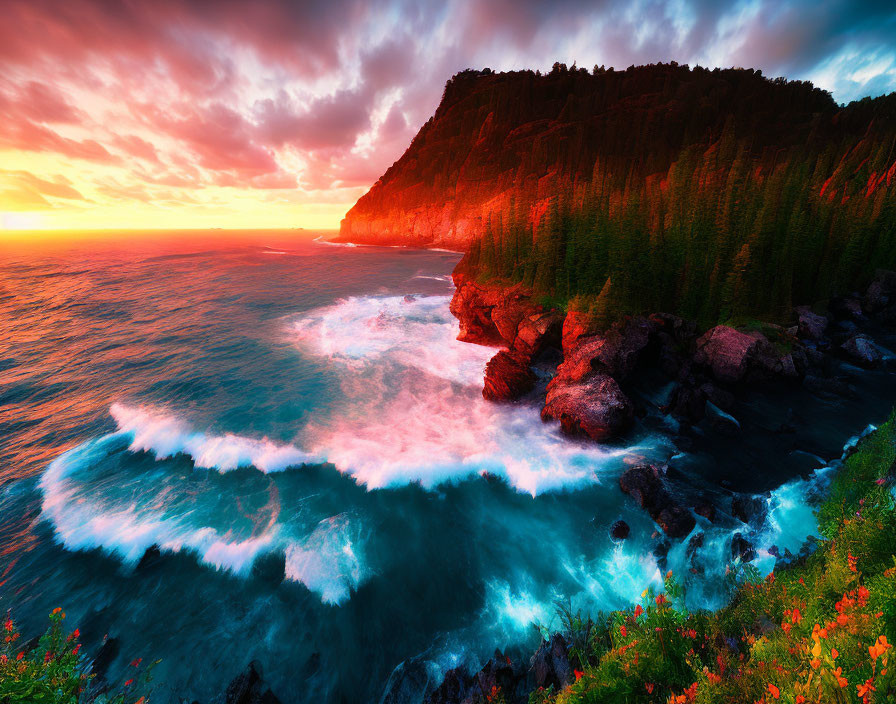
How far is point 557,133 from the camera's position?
12350cm

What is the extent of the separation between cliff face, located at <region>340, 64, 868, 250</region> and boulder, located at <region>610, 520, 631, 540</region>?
59.5 m

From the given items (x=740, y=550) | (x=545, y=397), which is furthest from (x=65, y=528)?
(x=740, y=550)

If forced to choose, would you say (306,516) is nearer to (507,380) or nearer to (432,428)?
(432,428)

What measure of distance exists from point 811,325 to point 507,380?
122 feet

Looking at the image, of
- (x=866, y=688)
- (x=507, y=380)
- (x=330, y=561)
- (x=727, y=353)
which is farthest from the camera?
(x=507, y=380)

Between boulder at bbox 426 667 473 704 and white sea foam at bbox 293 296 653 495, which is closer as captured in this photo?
boulder at bbox 426 667 473 704

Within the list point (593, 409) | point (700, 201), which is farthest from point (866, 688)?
point (700, 201)

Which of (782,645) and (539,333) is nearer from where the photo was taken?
(782,645)

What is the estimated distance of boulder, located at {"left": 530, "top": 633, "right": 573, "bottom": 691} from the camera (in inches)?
426

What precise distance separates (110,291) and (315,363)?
237ft

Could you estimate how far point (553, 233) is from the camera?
155ft

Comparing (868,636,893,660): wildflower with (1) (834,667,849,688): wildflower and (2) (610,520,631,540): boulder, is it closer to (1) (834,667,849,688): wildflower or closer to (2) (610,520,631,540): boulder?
(1) (834,667,849,688): wildflower

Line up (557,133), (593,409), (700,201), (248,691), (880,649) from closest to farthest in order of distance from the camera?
(880,649), (248,691), (593,409), (700,201), (557,133)

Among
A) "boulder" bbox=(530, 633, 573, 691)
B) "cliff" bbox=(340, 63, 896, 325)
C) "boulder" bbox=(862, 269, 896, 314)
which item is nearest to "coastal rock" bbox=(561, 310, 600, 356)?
"cliff" bbox=(340, 63, 896, 325)
